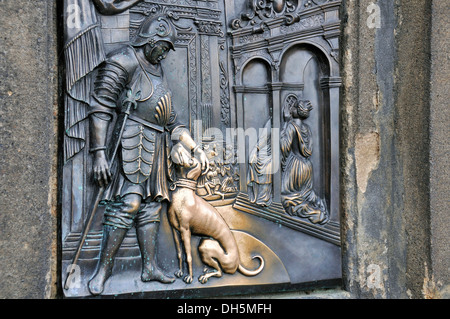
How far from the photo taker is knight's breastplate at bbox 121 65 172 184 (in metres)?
2.74

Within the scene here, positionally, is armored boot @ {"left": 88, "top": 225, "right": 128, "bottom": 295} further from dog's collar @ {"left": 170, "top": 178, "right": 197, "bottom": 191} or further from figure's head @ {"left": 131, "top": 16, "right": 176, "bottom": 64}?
figure's head @ {"left": 131, "top": 16, "right": 176, "bottom": 64}

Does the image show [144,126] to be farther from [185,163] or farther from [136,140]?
[185,163]

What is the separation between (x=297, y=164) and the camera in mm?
3123

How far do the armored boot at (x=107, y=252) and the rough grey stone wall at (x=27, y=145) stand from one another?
309 mm

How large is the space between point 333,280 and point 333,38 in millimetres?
1740

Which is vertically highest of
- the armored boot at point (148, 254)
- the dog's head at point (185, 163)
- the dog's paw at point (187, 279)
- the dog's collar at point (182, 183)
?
the dog's head at point (185, 163)

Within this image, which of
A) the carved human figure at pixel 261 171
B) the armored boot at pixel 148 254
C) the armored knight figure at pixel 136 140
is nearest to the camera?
the armored knight figure at pixel 136 140

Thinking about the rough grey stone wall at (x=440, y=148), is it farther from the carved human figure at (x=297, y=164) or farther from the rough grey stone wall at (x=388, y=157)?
the carved human figure at (x=297, y=164)

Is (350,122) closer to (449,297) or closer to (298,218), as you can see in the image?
(298,218)

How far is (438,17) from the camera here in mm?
2994

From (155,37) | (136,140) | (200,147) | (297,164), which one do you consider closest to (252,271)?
(297,164)

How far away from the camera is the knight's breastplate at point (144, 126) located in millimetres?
2742

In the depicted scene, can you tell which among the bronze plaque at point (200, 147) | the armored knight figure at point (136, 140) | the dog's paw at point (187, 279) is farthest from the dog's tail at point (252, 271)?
the armored knight figure at point (136, 140)

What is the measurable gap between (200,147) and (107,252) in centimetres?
90
